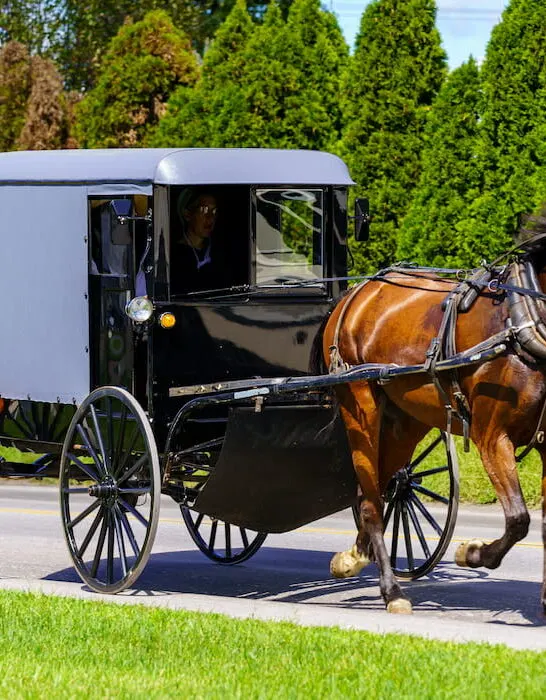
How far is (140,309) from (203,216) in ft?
3.16

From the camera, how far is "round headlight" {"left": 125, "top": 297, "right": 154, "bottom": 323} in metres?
8.29

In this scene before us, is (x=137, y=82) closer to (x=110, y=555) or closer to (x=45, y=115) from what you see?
(x=45, y=115)

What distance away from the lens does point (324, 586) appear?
9125 mm

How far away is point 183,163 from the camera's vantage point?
336 inches

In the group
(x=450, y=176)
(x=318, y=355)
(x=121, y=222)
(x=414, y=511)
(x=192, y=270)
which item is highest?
(x=450, y=176)

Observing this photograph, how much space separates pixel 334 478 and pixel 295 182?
1854mm

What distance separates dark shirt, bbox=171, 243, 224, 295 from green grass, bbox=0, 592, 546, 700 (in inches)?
101

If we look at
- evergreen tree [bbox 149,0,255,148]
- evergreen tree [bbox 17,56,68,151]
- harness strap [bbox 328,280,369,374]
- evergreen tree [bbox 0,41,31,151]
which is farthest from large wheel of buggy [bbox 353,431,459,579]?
evergreen tree [bbox 0,41,31,151]

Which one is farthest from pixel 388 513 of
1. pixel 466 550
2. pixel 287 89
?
pixel 287 89

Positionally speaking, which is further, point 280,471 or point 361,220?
point 361,220

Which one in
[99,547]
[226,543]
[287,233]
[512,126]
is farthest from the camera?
[512,126]

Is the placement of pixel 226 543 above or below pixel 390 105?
below

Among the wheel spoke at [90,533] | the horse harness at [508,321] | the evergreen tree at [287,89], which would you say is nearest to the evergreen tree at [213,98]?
the evergreen tree at [287,89]

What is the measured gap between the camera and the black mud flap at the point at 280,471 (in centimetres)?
828
